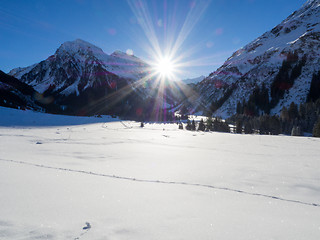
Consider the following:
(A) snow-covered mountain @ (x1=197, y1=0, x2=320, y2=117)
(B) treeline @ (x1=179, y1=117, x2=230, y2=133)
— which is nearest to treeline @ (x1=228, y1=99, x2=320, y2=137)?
(B) treeline @ (x1=179, y1=117, x2=230, y2=133)

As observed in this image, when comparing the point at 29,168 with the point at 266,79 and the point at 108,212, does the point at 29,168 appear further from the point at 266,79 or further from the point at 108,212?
the point at 266,79

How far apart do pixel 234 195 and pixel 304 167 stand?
17.6 feet

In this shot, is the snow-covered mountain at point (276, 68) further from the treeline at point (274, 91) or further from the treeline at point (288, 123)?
→ the treeline at point (288, 123)

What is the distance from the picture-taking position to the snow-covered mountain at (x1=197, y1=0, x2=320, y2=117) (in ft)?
422

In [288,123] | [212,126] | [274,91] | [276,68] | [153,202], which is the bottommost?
[153,202]

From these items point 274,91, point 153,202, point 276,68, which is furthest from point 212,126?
point 276,68

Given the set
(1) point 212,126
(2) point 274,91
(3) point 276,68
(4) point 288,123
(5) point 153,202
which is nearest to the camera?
(5) point 153,202

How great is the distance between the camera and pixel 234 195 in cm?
452

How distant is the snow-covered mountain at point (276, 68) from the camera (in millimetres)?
128500

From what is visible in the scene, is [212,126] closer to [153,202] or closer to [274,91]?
[153,202]

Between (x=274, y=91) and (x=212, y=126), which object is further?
(x=274, y=91)

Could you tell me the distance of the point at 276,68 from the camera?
153000 mm

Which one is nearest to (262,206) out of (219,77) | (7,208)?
(7,208)

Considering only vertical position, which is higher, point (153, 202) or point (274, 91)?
point (274, 91)
